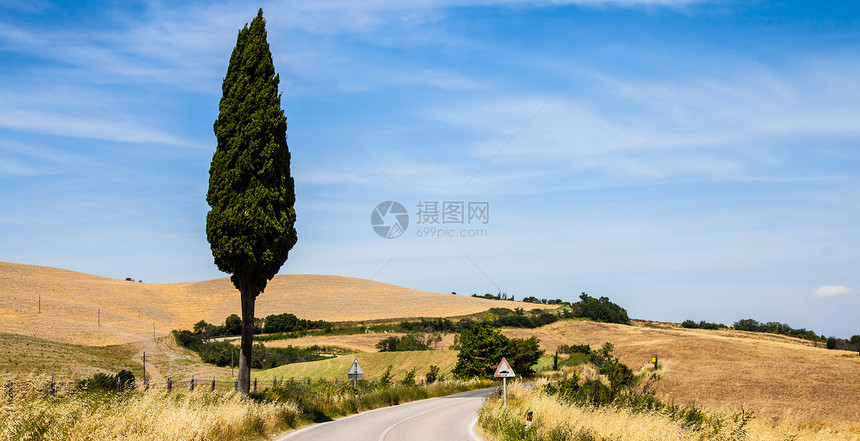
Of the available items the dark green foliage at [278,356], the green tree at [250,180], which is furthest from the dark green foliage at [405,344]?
the green tree at [250,180]

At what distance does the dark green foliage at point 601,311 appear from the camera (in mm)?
112312

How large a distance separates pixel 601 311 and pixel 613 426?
102792mm

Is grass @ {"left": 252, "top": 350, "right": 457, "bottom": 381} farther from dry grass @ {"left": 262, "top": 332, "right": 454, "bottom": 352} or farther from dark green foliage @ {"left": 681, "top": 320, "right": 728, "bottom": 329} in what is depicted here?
dark green foliage @ {"left": 681, "top": 320, "right": 728, "bottom": 329}

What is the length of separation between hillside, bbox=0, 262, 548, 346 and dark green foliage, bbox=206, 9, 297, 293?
59.6 metres

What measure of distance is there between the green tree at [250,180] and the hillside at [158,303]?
195 feet

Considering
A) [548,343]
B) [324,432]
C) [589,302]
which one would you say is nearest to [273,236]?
[324,432]

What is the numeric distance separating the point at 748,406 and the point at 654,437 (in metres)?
16.0

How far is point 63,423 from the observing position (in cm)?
1130

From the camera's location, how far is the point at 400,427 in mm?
21219

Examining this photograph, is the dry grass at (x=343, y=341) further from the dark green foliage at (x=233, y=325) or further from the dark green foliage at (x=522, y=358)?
the dark green foliage at (x=522, y=358)

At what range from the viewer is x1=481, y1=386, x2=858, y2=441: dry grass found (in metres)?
14.1

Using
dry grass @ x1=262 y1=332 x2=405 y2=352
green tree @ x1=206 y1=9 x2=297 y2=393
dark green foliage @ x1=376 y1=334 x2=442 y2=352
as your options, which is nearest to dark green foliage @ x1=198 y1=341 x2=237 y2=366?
dry grass @ x1=262 y1=332 x2=405 y2=352

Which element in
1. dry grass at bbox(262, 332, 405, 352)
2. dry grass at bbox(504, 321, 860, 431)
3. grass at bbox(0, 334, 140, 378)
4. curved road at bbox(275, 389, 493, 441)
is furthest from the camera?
dry grass at bbox(262, 332, 405, 352)

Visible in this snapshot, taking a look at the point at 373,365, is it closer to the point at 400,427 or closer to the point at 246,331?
the point at 246,331
